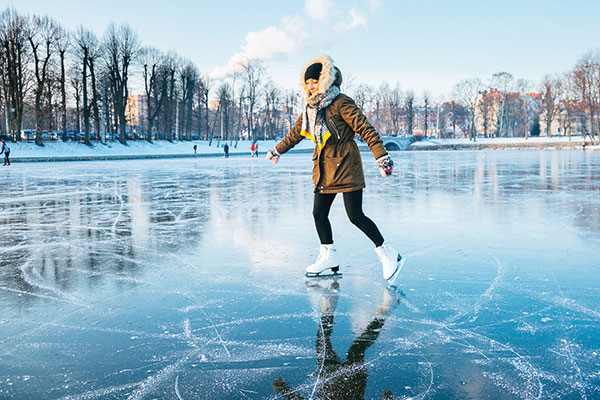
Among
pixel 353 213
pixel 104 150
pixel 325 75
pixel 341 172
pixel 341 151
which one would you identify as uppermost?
pixel 104 150

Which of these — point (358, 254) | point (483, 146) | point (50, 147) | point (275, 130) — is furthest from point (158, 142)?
point (358, 254)

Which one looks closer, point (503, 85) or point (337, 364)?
point (337, 364)

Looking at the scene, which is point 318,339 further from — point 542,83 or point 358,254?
point 542,83

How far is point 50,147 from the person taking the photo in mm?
42250

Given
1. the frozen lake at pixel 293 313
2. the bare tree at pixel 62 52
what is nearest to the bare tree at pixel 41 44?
the bare tree at pixel 62 52

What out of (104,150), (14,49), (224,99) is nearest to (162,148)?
(104,150)

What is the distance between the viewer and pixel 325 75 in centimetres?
410

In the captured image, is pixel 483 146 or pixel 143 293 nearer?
pixel 143 293

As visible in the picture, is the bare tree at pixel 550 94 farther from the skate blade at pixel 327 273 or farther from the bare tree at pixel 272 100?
the skate blade at pixel 327 273

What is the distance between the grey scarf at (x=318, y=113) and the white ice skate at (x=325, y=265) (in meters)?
0.93

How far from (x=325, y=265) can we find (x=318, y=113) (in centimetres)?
131

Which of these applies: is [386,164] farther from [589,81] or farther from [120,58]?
[589,81]

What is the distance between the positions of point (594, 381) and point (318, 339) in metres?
1.40

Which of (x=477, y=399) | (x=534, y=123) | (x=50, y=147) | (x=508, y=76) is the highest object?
(x=508, y=76)
